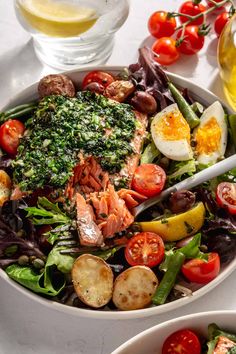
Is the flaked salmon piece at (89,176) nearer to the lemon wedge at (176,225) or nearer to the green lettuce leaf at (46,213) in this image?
the green lettuce leaf at (46,213)

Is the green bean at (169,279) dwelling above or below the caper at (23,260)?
below

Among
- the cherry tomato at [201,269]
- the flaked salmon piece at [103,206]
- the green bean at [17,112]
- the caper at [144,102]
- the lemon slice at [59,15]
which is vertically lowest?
the cherry tomato at [201,269]

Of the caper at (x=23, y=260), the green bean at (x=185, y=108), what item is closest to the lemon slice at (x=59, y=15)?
the green bean at (x=185, y=108)

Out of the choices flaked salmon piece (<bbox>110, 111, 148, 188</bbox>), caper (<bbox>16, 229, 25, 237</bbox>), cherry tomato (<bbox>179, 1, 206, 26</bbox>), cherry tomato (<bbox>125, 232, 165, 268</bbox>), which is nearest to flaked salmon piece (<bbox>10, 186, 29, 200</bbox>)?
caper (<bbox>16, 229, 25, 237</bbox>)

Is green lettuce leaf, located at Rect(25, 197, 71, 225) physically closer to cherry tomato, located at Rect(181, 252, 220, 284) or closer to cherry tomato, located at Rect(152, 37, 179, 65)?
cherry tomato, located at Rect(181, 252, 220, 284)

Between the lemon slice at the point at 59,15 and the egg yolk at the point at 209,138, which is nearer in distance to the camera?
the egg yolk at the point at 209,138

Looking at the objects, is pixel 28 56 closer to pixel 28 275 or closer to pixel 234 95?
pixel 234 95

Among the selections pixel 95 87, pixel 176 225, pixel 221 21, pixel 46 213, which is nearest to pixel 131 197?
pixel 176 225

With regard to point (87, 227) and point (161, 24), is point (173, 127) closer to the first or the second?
point (87, 227)
